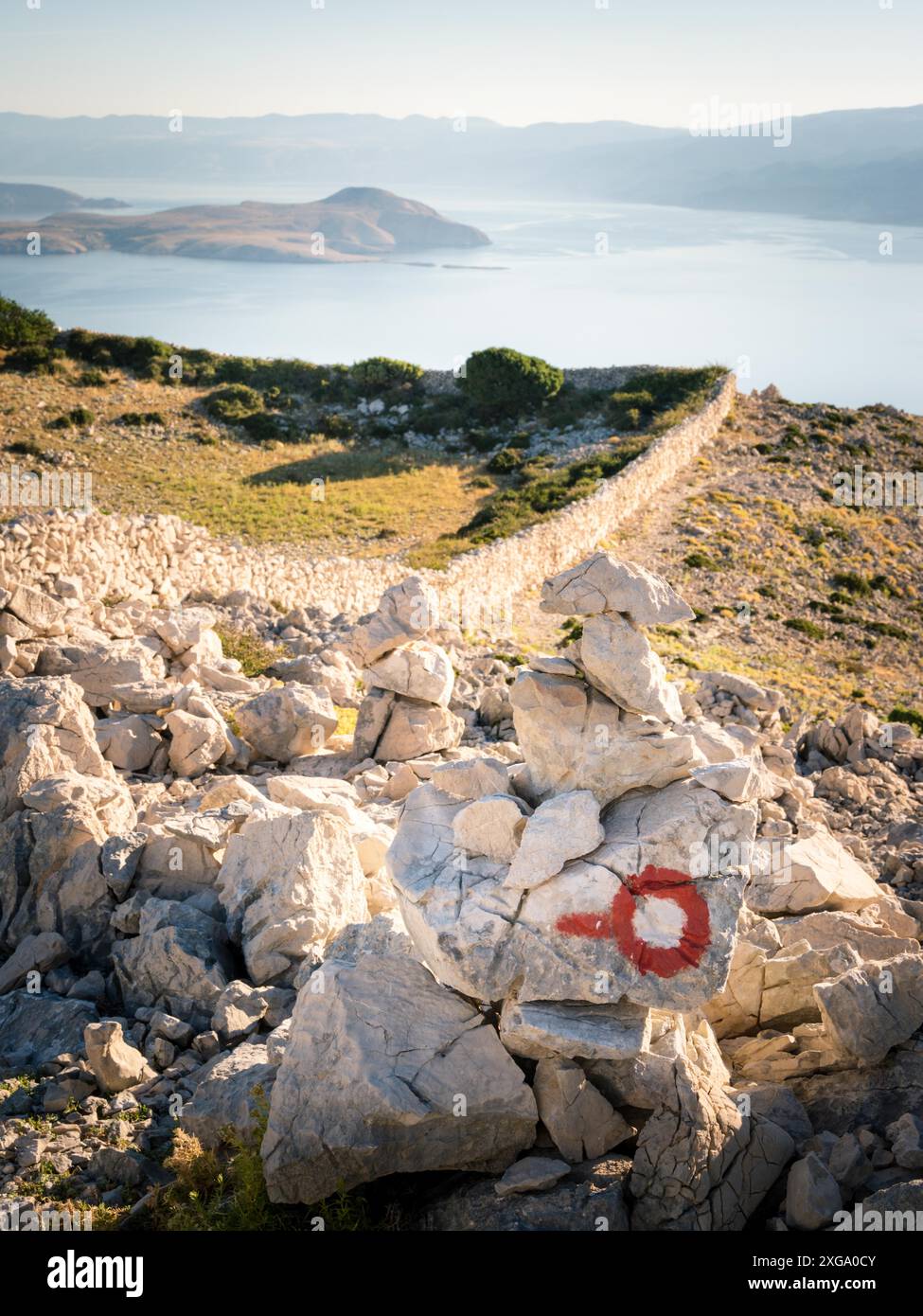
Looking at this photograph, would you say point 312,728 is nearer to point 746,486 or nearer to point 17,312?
point 746,486

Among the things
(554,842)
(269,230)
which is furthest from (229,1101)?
(269,230)

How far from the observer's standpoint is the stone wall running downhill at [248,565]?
1791 cm

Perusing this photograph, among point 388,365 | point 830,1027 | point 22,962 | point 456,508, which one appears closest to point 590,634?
point 830,1027

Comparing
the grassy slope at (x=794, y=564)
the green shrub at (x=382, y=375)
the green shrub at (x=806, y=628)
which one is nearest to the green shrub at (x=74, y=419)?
the green shrub at (x=382, y=375)

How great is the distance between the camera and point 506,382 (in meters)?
57.5

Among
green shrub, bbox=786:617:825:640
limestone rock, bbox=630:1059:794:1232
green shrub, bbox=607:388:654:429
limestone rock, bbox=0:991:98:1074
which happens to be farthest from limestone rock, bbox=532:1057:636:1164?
green shrub, bbox=607:388:654:429

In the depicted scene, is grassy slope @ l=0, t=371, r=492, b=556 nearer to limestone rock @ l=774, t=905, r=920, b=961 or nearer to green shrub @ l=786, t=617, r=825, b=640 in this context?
green shrub @ l=786, t=617, r=825, b=640

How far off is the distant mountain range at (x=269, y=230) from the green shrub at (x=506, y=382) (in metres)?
84.0

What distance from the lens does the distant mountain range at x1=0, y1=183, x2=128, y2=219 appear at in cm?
12306

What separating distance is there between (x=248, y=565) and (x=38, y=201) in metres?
127

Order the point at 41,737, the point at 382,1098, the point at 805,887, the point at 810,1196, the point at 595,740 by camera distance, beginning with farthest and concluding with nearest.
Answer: the point at 41,737 → the point at 805,887 → the point at 595,740 → the point at 382,1098 → the point at 810,1196

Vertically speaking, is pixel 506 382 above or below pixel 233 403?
above

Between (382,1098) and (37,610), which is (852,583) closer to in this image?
(37,610)

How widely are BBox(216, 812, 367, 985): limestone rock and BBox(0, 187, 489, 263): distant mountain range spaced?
131m
